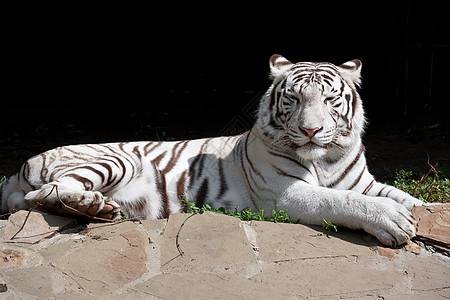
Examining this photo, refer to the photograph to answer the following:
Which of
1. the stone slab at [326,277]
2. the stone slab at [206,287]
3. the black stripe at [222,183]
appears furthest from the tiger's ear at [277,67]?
the stone slab at [206,287]

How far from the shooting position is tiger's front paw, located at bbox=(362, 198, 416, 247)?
284 cm

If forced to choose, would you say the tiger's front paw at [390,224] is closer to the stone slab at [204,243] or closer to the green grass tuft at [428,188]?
the stone slab at [204,243]

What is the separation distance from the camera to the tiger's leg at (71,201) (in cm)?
282

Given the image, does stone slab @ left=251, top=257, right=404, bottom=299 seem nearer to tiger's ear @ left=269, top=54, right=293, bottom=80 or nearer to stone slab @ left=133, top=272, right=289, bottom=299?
stone slab @ left=133, top=272, right=289, bottom=299

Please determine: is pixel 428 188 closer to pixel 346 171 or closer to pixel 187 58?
pixel 346 171

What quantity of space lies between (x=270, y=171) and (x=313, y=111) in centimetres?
52

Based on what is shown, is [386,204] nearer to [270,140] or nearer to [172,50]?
[270,140]

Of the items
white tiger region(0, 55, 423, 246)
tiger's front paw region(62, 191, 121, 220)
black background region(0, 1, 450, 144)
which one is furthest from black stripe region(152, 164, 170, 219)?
black background region(0, 1, 450, 144)

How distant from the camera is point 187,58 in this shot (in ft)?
35.2

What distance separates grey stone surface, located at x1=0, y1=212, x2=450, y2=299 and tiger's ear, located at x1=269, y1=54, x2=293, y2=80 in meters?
1.16

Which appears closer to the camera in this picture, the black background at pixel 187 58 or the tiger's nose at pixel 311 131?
the tiger's nose at pixel 311 131

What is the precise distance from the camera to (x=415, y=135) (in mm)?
7070

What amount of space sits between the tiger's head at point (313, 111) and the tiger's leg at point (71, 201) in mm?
1199

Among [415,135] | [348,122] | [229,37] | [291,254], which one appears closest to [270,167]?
[348,122]
